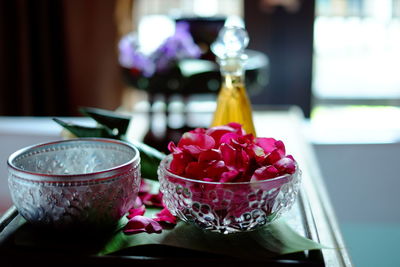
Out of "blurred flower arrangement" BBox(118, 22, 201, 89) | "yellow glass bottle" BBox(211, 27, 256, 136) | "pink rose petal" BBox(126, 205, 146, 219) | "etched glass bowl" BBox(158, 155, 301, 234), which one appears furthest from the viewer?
"blurred flower arrangement" BBox(118, 22, 201, 89)

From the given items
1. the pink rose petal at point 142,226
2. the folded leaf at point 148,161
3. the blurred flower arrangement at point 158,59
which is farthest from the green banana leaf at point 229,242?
the blurred flower arrangement at point 158,59

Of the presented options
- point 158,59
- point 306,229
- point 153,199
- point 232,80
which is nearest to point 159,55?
point 158,59

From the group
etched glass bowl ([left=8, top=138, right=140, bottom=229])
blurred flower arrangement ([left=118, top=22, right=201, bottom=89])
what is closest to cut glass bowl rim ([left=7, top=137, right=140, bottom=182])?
etched glass bowl ([left=8, top=138, right=140, bottom=229])

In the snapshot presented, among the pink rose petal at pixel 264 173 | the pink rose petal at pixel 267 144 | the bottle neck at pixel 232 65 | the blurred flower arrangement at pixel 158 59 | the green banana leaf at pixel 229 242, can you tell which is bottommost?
the green banana leaf at pixel 229 242

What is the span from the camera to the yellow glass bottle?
29.9 inches

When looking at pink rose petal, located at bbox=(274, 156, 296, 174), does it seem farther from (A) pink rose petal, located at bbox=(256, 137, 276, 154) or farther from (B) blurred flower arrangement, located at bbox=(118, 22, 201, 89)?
(B) blurred flower arrangement, located at bbox=(118, 22, 201, 89)

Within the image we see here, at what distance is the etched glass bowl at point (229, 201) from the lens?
52 cm

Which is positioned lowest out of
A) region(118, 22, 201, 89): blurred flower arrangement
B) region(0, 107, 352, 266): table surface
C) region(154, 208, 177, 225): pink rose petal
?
region(0, 107, 352, 266): table surface

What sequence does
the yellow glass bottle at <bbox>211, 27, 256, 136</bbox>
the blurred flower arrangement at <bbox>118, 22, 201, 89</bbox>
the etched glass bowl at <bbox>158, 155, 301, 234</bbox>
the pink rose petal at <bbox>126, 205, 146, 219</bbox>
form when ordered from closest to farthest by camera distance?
the etched glass bowl at <bbox>158, 155, 301, 234</bbox> → the pink rose petal at <bbox>126, 205, 146, 219</bbox> → the yellow glass bottle at <bbox>211, 27, 256, 136</bbox> → the blurred flower arrangement at <bbox>118, 22, 201, 89</bbox>

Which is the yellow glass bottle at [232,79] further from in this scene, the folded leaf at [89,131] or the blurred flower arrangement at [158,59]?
the blurred flower arrangement at [158,59]

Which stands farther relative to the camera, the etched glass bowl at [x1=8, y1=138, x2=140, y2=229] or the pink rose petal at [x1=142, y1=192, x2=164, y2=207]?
the pink rose petal at [x1=142, y1=192, x2=164, y2=207]

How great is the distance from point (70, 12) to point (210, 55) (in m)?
0.75

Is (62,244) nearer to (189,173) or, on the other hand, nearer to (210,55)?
(189,173)

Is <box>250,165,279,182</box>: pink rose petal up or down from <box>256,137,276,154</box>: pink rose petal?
down
